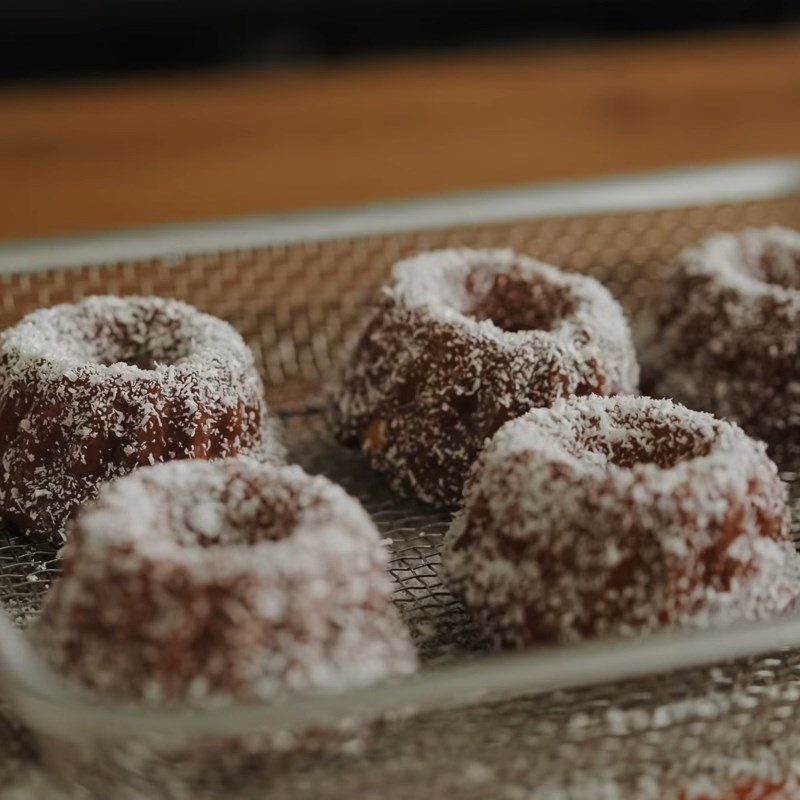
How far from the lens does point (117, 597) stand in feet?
3.07

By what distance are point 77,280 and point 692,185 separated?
84 cm

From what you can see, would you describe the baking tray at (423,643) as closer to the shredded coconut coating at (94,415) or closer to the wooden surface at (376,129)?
the shredded coconut coating at (94,415)

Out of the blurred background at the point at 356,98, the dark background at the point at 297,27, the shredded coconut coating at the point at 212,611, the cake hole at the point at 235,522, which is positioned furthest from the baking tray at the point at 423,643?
the dark background at the point at 297,27

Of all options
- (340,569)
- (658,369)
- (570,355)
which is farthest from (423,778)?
(658,369)

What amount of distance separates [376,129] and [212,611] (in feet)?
6.68

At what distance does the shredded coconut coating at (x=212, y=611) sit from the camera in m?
0.92

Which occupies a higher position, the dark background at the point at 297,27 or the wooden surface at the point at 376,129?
the dark background at the point at 297,27

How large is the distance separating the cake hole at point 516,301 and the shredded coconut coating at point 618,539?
0.32 meters

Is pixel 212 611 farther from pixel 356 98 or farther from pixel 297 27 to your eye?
pixel 297 27

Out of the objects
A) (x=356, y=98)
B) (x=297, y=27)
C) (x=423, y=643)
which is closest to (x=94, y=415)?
(x=423, y=643)

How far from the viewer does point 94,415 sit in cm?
123

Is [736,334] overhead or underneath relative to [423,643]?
overhead

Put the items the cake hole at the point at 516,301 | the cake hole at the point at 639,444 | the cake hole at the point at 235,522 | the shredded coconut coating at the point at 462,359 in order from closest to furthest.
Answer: the cake hole at the point at 235,522, the cake hole at the point at 639,444, the shredded coconut coating at the point at 462,359, the cake hole at the point at 516,301

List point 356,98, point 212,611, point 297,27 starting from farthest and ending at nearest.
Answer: point 297,27 → point 356,98 → point 212,611
